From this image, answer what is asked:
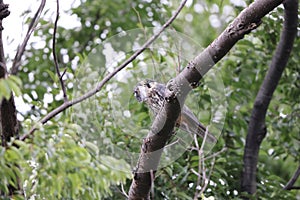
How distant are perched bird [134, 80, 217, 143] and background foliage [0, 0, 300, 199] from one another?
3.0 inches

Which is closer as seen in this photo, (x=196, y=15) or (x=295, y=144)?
(x=295, y=144)

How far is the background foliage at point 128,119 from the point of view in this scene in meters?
2.39

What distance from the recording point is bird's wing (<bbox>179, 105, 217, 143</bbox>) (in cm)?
302

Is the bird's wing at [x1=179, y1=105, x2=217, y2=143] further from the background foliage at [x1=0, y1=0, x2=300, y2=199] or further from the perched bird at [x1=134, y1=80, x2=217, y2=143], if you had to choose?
the background foliage at [x1=0, y1=0, x2=300, y2=199]

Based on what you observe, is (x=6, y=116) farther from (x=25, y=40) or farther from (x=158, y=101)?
(x=158, y=101)

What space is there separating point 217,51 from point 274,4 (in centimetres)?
29

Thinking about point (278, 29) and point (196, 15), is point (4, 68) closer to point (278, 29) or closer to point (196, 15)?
point (278, 29)

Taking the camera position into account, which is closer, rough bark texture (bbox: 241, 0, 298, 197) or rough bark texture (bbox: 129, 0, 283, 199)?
rough bark texture (bbox: 129, 0, 283, 199)

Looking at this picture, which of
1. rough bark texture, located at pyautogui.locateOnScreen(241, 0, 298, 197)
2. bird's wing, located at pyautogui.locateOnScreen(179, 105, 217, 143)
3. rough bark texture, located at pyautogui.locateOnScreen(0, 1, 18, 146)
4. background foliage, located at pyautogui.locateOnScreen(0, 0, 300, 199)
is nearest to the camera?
background foliage, located at pyautogui.locateOnScreen(0, 0, 300, 199)

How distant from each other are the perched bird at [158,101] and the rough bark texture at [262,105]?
866 mm

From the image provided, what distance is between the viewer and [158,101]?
3.17 m

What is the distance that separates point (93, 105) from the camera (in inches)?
140

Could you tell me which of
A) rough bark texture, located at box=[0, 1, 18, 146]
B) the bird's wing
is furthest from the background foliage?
the bird's wing

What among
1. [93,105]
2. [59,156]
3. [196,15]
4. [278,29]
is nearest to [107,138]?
[93,105]
